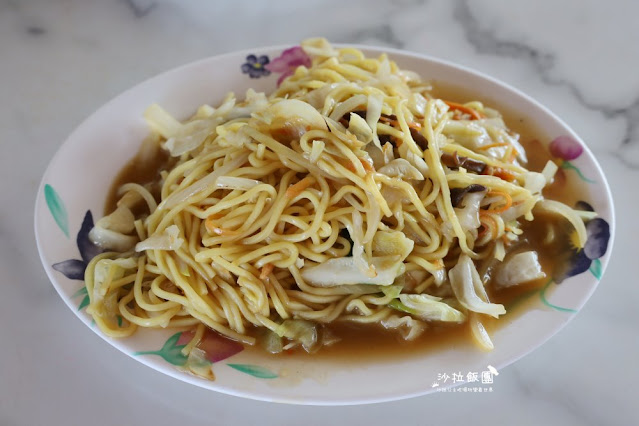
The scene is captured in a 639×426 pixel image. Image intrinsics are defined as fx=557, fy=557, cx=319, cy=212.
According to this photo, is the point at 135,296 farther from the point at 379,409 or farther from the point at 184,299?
the point at 379,409

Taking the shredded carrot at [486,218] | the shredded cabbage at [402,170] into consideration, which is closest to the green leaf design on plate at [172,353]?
the shredded cabbage at [402,170]

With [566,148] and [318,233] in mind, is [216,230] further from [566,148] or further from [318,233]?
[566,148]

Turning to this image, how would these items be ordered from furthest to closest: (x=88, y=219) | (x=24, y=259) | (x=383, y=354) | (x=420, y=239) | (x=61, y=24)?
1. (x=61, y=24)
2. (x=24, y=259)
3. (x=88, y=219)
4. (x=420, y=239)
5. (x=383, y=354)

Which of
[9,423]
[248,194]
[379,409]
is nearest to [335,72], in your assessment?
[248,194]

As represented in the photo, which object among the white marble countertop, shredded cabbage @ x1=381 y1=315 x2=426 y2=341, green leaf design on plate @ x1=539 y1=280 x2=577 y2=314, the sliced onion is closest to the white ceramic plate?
green leaf design on plate @ x1=539 y1=280 x2=577 y2=314

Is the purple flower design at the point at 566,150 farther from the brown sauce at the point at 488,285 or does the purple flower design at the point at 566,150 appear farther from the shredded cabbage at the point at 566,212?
the shredded cabbage at the point at 566,212

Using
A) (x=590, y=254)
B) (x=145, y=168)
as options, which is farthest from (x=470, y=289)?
(x=145, y=168)

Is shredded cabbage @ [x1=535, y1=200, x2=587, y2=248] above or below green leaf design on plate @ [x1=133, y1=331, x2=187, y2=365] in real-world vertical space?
above

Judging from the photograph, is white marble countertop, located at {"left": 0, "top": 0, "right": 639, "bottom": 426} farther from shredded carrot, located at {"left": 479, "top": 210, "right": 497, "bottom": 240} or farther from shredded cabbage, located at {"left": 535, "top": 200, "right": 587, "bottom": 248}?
shredded carrot, located at {"left": 479, "top": 210, "right": 497, "bottom": 240}
